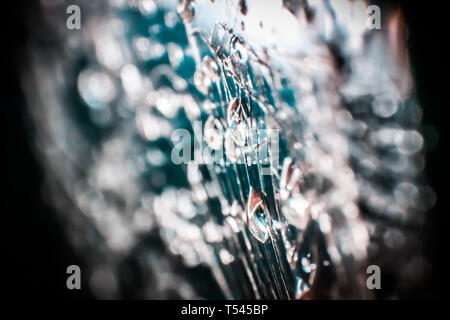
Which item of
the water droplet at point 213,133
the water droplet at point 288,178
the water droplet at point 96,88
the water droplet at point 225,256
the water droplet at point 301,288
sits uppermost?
the water droplet at point 96,88

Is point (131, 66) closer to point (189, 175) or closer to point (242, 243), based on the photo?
point (189, 175)

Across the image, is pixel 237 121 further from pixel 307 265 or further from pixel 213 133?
pixel 307 265

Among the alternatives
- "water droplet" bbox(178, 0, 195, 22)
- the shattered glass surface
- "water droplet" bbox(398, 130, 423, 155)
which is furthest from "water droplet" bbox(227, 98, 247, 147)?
"water droplet" bbox(398, 130, 423, 155)

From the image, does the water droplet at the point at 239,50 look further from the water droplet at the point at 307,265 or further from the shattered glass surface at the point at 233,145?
the water droplet at the point at 307,265

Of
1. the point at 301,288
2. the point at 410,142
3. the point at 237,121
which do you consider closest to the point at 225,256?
the point at 301,288

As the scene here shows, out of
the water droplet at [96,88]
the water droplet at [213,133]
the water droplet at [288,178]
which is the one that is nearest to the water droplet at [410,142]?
the water droplet at [288,178]
